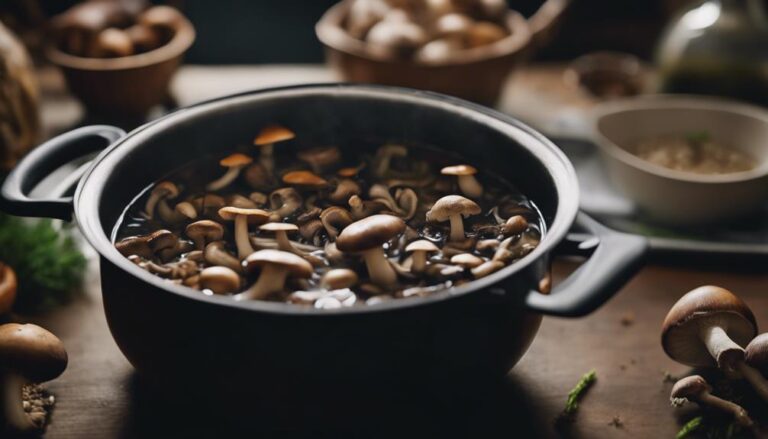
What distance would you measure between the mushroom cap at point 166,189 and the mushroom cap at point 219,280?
241 mm

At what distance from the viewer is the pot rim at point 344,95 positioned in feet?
2.44

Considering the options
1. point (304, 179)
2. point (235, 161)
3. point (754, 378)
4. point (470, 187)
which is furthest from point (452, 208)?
point (754, 378)

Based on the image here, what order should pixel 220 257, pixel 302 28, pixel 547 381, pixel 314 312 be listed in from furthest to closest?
pixel 302 28 → pixel 547 381 → pixel 220 257 → pixel 314 312

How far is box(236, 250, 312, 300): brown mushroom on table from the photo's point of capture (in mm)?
838

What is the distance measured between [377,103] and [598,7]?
2002 mm

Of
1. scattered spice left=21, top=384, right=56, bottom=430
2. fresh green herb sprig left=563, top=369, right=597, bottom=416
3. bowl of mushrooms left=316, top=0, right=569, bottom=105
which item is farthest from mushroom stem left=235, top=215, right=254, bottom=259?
bowl of mushrooms left=316, top=0, right=569, bottom=105

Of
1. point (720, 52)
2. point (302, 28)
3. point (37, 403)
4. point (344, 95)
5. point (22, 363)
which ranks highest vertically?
point (344, 95)

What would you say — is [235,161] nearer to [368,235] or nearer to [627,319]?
[368,235]

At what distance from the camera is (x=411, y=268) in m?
0.94

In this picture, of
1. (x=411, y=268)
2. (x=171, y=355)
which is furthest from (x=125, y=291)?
(x=411, y=268)

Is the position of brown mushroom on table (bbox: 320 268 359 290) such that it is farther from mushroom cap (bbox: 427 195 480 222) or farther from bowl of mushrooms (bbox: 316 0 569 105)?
bowl of mushrooms (bbox: 316 0 569 105)

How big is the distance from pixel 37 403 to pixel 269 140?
1.56ft

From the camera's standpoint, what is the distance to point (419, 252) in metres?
0.94

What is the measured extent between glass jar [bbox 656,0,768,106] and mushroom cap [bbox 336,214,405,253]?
1.30 metres
